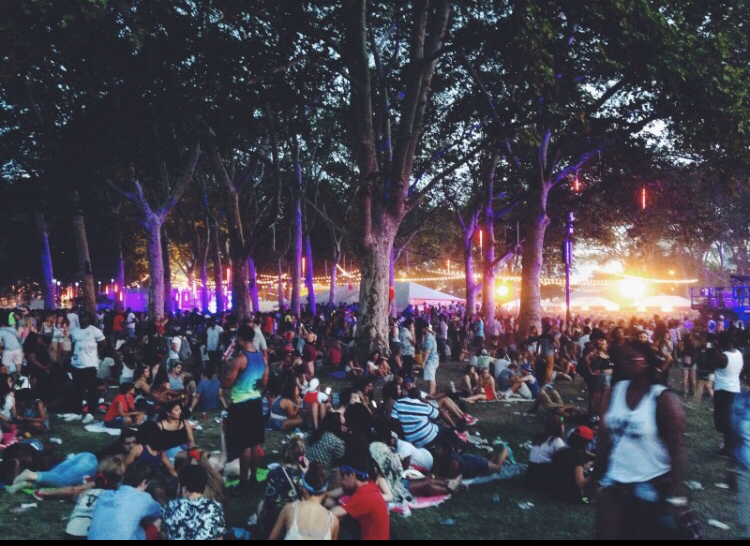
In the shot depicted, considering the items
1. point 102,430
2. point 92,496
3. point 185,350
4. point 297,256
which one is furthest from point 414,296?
point 92,496

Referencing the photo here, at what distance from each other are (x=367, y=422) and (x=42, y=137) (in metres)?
11.5

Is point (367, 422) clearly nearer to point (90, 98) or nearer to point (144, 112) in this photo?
point (144, 112)

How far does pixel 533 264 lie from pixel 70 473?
1816 centimetres

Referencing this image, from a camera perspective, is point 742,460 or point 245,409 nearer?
point 742,460

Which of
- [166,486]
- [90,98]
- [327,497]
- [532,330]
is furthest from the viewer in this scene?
[532,330]

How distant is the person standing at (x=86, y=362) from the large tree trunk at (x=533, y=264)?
15.1 metres

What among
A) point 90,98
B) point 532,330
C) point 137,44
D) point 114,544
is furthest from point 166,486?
point 532,330

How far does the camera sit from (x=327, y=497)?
21.5 ft

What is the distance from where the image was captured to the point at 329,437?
8.48 meters

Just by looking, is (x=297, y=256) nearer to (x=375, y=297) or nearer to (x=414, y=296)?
(x=414, y=296)

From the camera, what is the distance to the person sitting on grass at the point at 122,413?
10.4m

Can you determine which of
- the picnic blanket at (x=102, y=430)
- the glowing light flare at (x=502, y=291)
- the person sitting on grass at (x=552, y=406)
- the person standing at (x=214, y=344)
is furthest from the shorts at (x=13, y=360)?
the glowing light flare at (x=502, y=291)

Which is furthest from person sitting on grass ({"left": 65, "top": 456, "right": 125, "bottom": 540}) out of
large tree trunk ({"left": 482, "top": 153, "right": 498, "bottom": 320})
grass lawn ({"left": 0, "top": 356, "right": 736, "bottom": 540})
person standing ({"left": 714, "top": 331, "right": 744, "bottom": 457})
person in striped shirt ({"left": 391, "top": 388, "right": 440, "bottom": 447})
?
large tree trunk ({"left": 482, "top": 153, "right": 498, "bottom": 320})

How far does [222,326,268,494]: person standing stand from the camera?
7582 mm
